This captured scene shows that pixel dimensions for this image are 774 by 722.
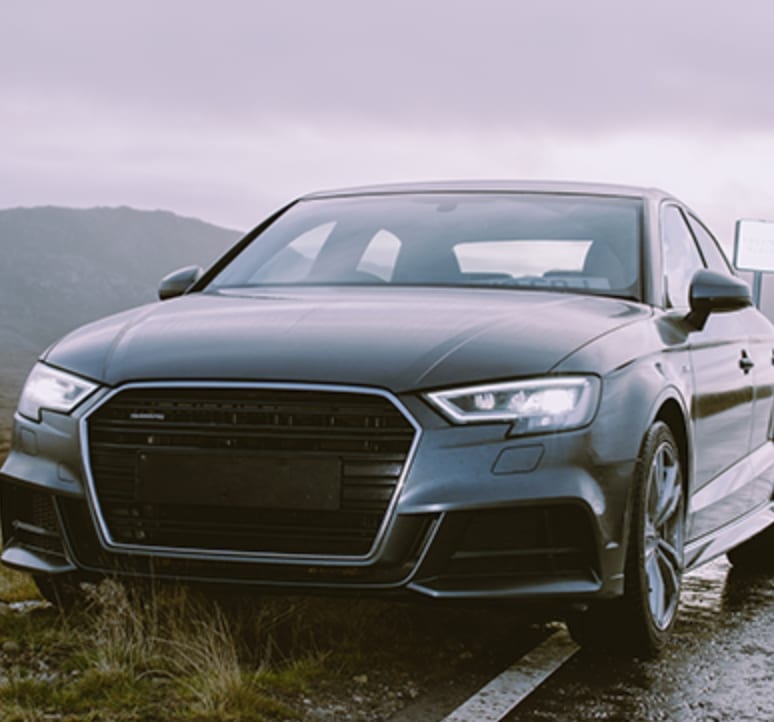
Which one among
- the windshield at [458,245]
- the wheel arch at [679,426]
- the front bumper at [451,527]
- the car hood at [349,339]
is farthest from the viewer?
the windshield at [458,245]

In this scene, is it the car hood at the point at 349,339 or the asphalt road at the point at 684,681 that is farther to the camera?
the asphalt road at the point at 684,681

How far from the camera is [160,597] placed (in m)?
4.81

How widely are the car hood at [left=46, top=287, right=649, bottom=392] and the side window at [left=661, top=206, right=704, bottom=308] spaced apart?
703mm

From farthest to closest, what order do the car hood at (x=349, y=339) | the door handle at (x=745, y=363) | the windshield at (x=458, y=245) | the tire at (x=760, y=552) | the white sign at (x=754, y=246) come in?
the white sign at (x=754, y=246), the tire at (x=760, y=552), the door handle at (x=745, y=363), the windshield at (x=458, y=245), the car hood at (x=349, y=339)

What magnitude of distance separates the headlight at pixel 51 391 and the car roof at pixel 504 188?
7.25 ft

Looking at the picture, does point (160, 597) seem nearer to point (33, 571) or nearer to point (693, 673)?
point (33, 571)

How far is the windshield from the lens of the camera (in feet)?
17.5

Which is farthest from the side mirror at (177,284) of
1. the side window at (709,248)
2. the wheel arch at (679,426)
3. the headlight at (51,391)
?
the side window at (709,248)

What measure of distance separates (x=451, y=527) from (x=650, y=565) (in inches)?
40.1

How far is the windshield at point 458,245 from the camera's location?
535 centimetres

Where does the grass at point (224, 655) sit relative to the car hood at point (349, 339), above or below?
below

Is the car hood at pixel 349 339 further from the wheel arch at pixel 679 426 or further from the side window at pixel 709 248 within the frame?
the side window at pixel 709 248

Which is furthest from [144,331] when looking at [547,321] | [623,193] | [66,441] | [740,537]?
[740,537]

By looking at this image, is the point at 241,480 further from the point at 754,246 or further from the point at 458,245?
the point at 754,246
